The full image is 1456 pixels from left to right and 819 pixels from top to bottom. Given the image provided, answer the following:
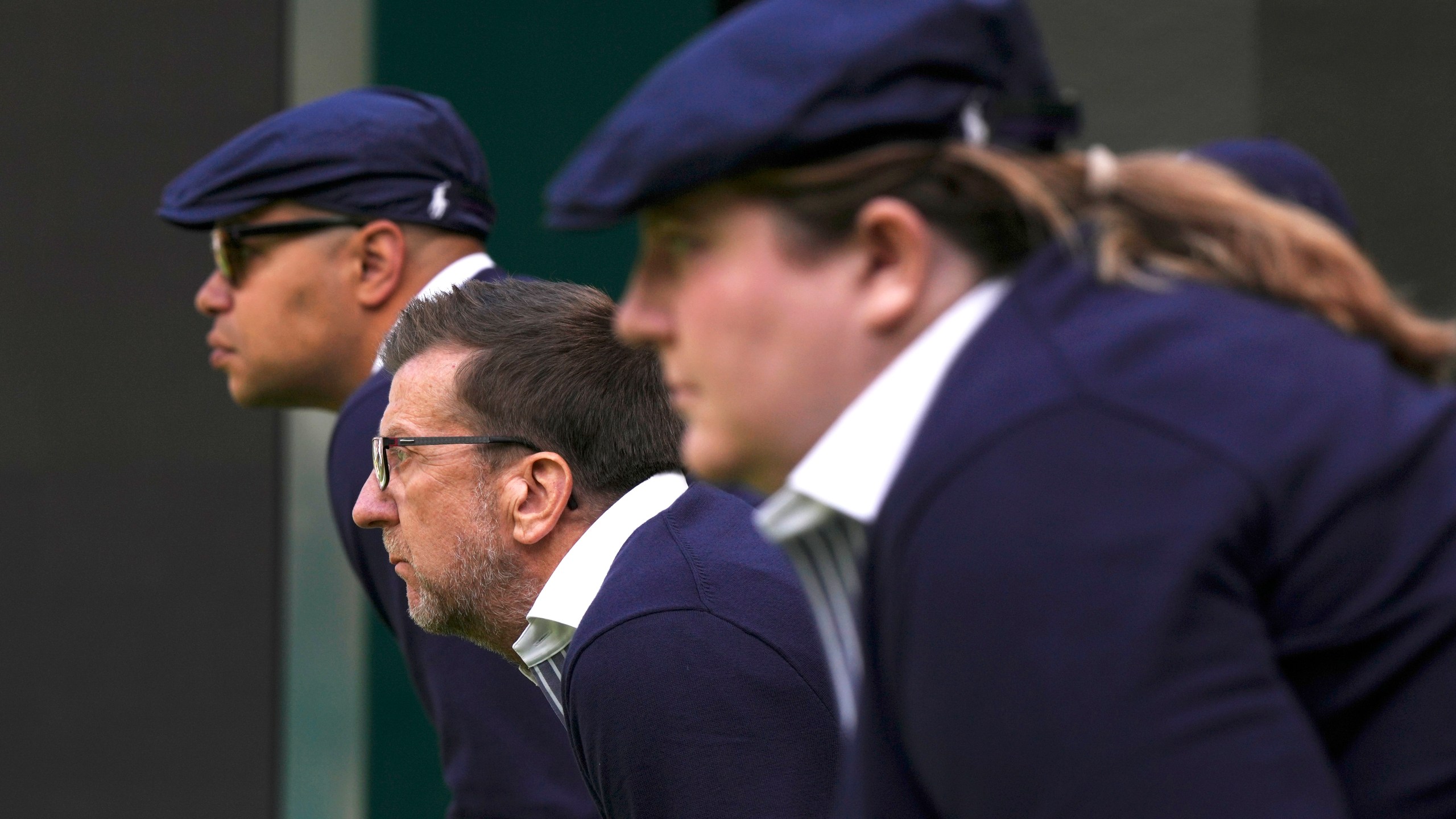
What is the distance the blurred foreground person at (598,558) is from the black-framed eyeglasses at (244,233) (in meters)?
0.83

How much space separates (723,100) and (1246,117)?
119 inches

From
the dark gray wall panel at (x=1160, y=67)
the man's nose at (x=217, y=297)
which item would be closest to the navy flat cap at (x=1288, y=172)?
the dark gray wall panel at (x=1160, y=67)

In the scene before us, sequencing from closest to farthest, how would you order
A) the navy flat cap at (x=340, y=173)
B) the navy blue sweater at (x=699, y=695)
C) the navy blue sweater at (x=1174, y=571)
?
the navy blue sweater at (x=1174, y=571) < the navy blue sweater at (x=699, y=695) < the navy flat cap at (x=340, y=173)

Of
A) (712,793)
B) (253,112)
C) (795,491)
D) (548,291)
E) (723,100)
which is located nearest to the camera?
(723,100)

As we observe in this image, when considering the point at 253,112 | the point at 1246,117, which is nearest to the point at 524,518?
the point at 1246,117

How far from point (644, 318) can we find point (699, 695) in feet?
2.58

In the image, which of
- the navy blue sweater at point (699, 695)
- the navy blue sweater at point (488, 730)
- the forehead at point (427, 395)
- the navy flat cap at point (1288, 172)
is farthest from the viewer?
the navy blue sweater at point (488, 730)

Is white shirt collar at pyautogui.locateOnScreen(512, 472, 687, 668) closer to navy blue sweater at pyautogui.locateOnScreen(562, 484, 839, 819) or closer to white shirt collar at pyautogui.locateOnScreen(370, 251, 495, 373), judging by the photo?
navy blue sweater at pyautogui.locateOnScreen(562, 484, 839, 819)

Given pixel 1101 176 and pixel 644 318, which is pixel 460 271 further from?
pixel 1101 176

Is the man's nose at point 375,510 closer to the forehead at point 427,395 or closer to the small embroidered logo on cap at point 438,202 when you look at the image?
the forehead at point 427,395

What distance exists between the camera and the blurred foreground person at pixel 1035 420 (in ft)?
3.43

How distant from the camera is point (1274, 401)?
109 centimetres

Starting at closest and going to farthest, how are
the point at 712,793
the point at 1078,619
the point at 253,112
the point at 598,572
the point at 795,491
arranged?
1. the point at 1078,619
2. the point at 795,491
3. the point at 712,793
4. the point at 598,572
5. the point at 253,112

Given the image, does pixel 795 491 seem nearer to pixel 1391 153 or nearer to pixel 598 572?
pixel 598 572
